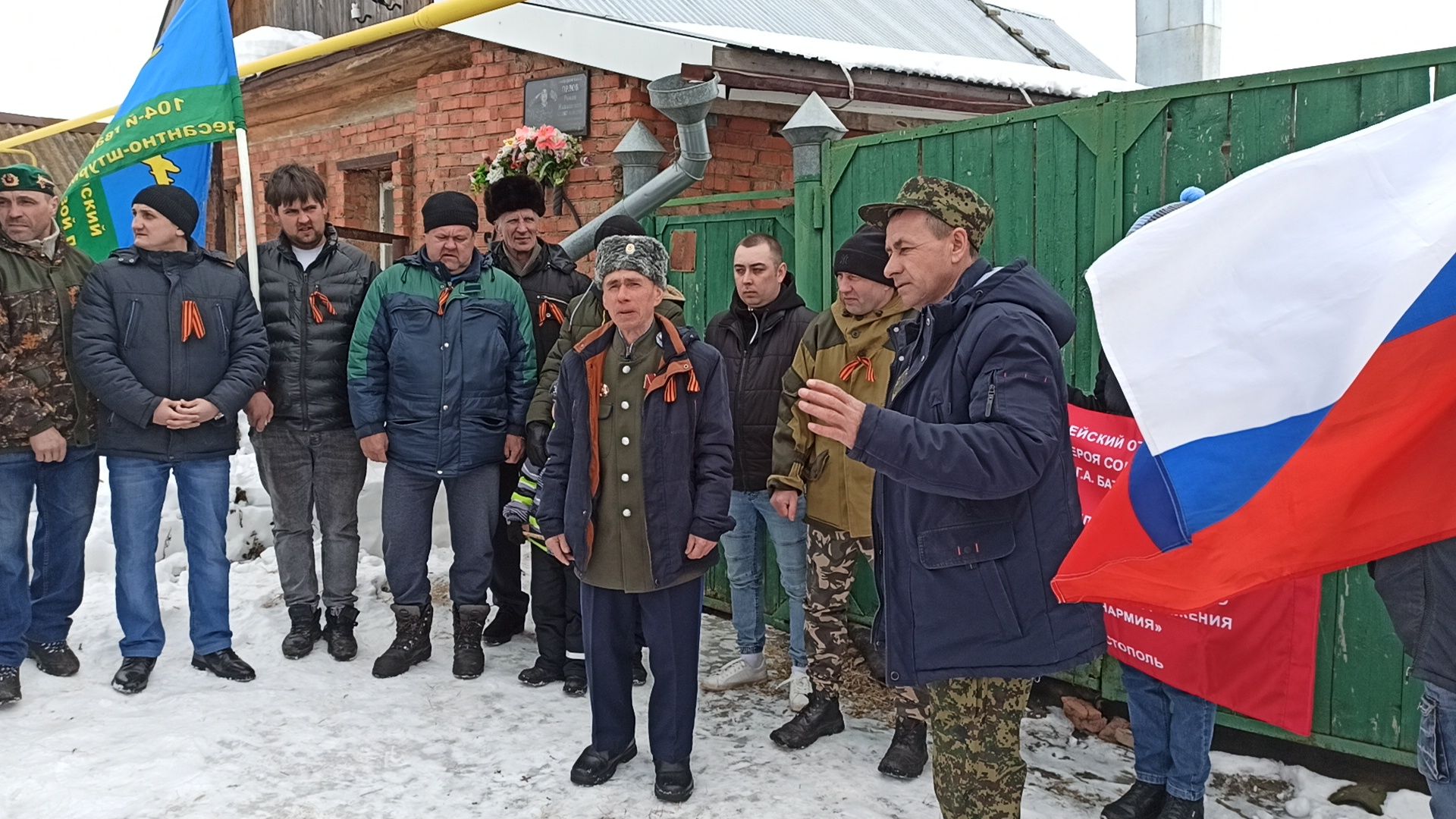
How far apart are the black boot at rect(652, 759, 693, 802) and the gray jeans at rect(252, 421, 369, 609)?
2009 mm

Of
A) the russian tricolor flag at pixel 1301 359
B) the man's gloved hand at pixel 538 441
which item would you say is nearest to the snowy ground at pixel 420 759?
the man's gloved hand at pixel 538 441

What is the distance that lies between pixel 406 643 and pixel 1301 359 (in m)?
3.67

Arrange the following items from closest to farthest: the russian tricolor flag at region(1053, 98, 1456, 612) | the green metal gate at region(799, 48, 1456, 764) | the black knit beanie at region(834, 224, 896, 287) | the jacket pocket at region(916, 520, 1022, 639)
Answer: the russian tricolor flag at region(1053, 98, 1456, 612)
the jacket pocket at region(916, 520, 1022, 639)
the green metal gate at region(799, 48, 1456, 764)
the black knit beanie at region(834, 224, 896, 287)

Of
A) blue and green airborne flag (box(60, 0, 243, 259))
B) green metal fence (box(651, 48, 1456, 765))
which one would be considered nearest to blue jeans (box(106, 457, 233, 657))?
blue and green airborne flag (box(60, 0, 243, 259))

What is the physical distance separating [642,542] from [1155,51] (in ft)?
28.8

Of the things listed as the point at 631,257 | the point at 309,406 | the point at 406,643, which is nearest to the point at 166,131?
the point at 309,406

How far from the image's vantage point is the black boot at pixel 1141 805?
3.08 metres

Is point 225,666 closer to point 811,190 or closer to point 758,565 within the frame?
point 758,565

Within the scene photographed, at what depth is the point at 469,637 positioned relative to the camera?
439 centimetres

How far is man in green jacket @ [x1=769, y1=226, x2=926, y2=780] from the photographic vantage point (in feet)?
11.6

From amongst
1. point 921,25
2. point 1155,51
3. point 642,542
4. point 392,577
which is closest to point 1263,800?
point 642,542

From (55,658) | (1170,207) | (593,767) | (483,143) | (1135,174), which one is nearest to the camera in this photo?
(1170,207)

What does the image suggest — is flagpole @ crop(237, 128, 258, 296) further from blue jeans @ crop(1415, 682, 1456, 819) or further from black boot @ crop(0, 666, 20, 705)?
blue jeans @ crop(1415, 682, 1456, 819)

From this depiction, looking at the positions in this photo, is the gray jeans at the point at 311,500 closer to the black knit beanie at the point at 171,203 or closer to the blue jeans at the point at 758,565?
the black knit beanie at the point at 171,203
